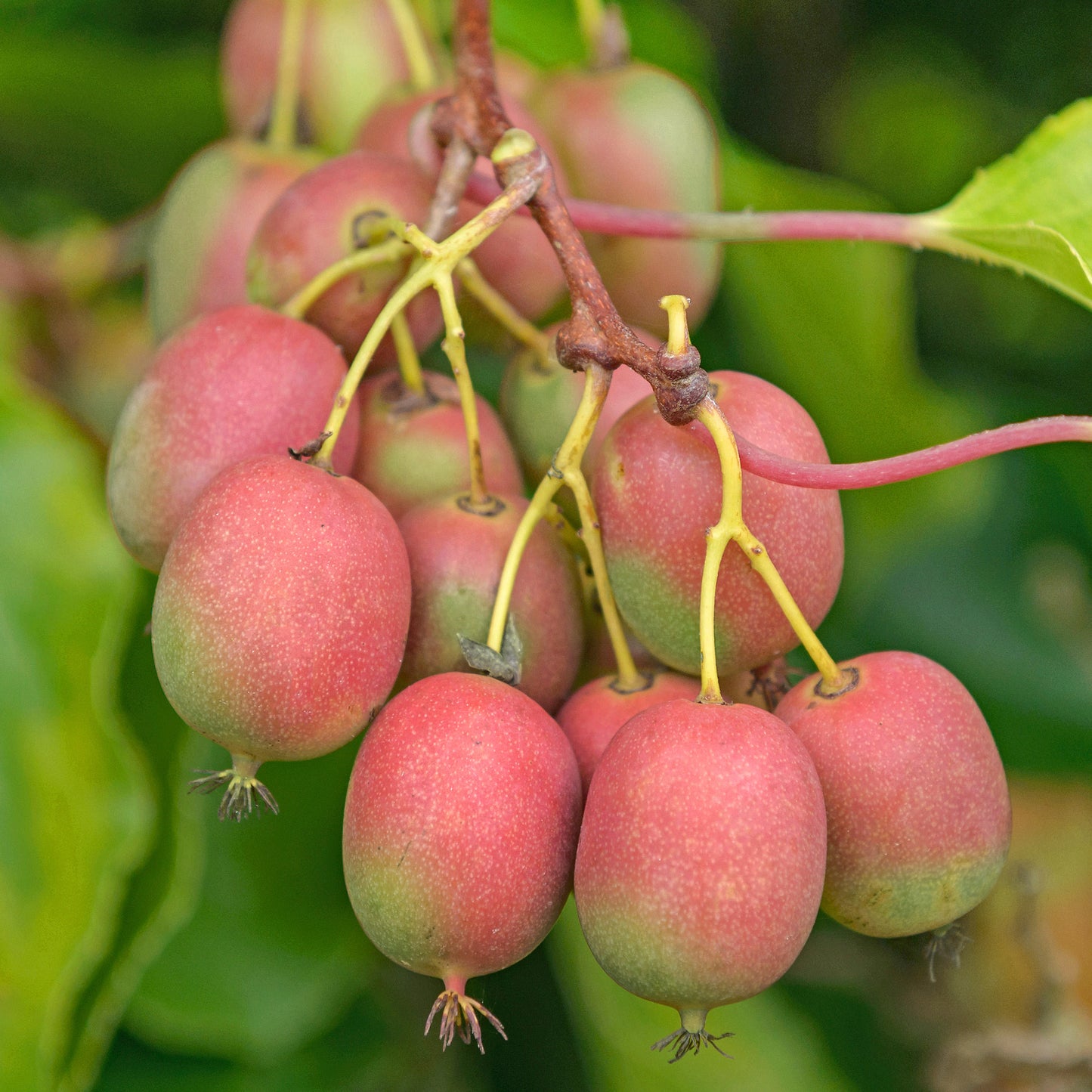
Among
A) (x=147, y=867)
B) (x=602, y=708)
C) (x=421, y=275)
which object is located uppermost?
(x=421, y=275)

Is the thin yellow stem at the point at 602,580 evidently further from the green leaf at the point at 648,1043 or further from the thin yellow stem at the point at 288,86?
the green leaf at the point at 648,1043

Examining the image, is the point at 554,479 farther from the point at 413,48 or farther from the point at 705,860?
the point at 413,48

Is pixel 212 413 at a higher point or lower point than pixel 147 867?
higher

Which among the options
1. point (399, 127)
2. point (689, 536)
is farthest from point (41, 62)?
point (689, 536)

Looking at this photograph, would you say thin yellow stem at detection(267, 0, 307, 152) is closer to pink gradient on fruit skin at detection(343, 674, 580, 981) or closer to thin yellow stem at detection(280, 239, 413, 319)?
thin yellow stem at detection(280, 239, 413, 319)

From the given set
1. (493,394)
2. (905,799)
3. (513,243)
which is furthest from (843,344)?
(905,799)

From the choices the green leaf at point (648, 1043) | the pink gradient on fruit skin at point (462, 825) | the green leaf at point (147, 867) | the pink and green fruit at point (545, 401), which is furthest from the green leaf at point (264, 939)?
the pink gradient on fruit skin at point (462, 825)

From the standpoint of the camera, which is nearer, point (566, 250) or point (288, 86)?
point (566, 250)
